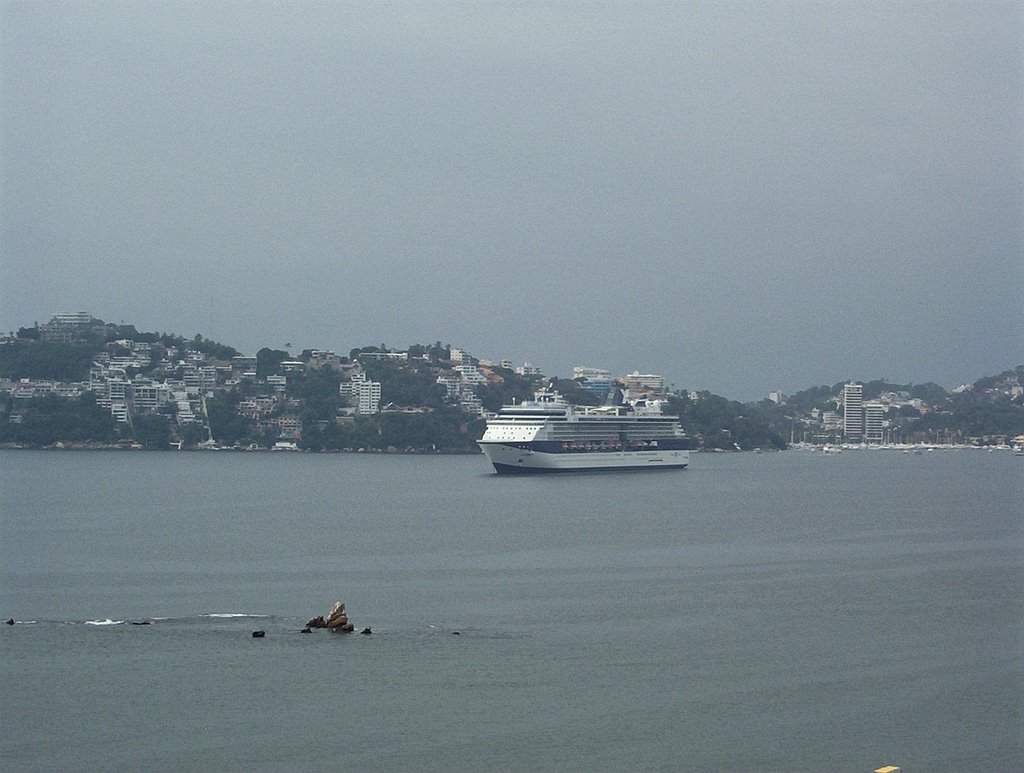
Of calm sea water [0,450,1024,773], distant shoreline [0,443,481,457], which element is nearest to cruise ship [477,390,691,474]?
calm sea water [0,450,1024,773]

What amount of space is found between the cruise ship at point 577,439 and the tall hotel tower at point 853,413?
8814cm

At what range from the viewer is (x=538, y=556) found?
29.9m

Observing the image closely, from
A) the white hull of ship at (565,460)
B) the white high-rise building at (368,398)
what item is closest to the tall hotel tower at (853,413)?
the white high-rise building at (368,398)

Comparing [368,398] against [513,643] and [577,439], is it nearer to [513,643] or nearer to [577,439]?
[577,439]

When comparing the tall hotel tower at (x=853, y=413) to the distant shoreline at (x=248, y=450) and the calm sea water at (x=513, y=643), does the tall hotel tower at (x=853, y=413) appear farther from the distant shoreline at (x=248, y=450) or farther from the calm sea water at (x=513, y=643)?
the calm sea water at (x=513, y=643)

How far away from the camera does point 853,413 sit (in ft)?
511

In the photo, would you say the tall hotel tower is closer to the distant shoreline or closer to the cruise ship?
the distant shoreline

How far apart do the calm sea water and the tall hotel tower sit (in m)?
115

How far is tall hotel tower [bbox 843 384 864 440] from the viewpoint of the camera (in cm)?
15350

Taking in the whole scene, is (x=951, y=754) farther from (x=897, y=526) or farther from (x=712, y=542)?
(x=897, y=526)

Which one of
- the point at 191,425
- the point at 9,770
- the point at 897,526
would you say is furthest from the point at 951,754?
the point at 191,425

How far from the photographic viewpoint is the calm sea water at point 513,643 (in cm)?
1446

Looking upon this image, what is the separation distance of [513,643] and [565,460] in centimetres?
4161

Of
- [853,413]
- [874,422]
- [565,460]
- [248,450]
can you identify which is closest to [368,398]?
[248,450]
